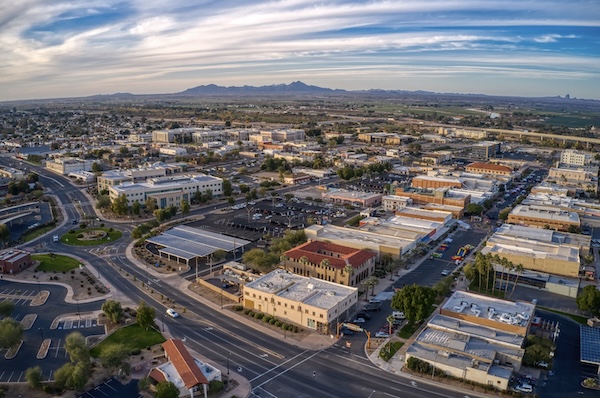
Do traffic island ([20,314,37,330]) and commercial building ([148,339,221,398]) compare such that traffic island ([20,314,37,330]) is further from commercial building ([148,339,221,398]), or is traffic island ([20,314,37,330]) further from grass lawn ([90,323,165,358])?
commercial building ([148,339,221,398])

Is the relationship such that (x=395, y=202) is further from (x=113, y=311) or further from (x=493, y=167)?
(x=113, y=311)

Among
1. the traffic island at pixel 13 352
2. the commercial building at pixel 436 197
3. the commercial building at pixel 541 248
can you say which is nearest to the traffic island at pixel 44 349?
the traffic island at pixel 13 352

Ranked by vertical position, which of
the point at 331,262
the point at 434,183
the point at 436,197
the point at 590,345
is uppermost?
the point at 434,183

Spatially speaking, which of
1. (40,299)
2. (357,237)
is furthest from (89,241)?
(357,237)

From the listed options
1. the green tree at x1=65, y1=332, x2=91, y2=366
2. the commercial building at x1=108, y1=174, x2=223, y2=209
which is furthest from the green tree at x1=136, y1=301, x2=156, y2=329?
the commercial building at x1=108, y1=174, x2=223, y2=209

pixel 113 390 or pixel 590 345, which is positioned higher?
pixel 590 345

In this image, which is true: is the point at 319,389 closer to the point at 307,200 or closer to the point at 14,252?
the point at 14,252
